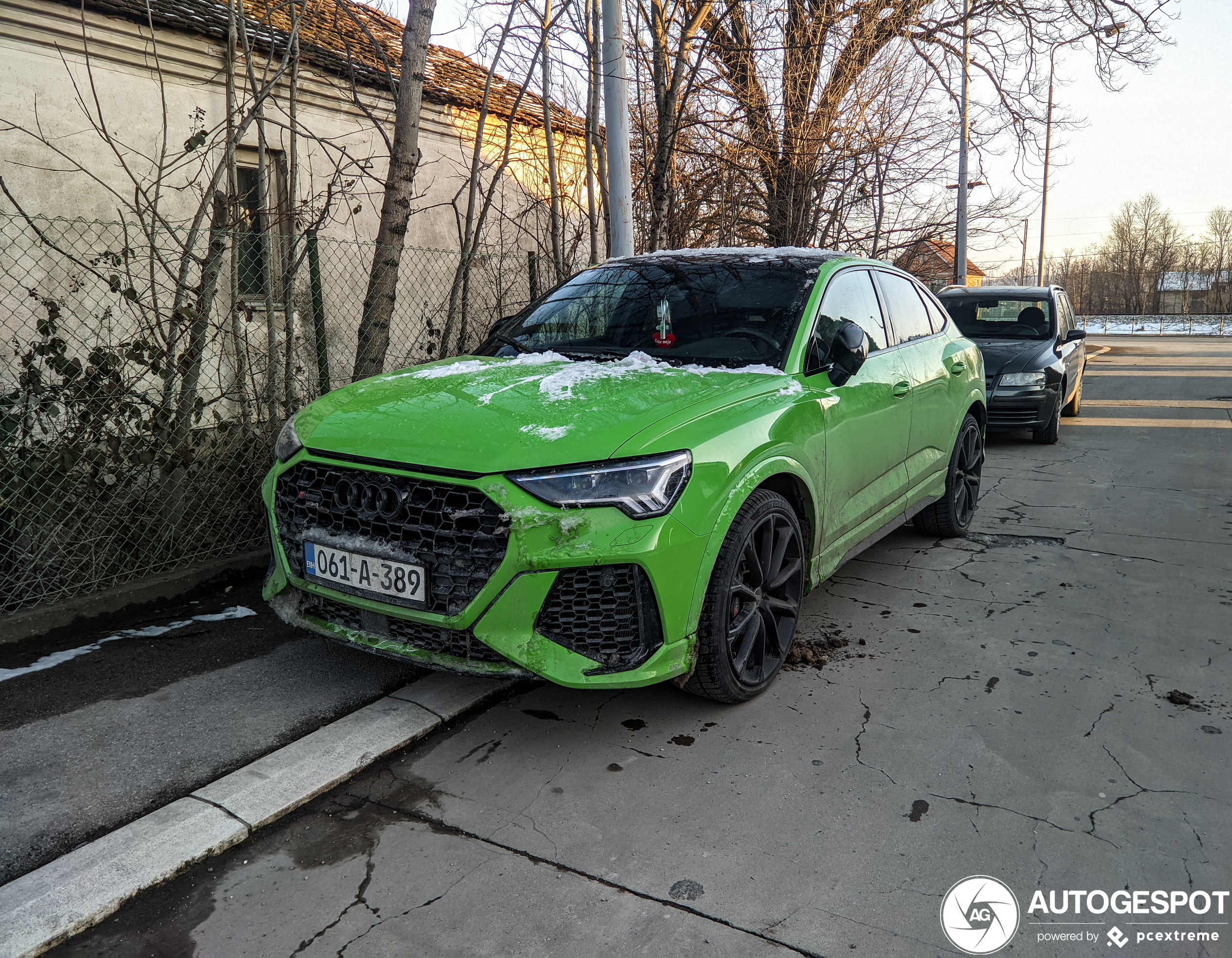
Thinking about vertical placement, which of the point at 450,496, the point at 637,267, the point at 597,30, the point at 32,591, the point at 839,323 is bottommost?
the point at 32,591

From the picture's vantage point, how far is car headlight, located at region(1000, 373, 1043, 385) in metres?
9.27

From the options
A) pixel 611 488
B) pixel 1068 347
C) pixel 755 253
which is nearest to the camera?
pixel 611 488

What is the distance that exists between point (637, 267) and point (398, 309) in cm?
585

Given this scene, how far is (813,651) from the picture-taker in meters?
3.91

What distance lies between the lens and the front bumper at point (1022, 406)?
9250 millimetres

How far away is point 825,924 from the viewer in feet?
7.14

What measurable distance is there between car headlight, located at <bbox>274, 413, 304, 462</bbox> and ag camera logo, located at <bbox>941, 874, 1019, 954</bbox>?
2544mm

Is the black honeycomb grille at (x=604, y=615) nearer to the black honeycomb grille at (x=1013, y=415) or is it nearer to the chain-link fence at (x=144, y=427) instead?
the chain-link fence at (x=144, y=427)

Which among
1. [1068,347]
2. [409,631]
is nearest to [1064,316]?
[1068,347]

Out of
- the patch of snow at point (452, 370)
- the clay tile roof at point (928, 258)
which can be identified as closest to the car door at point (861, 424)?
the patch of snow at point (452, 370)

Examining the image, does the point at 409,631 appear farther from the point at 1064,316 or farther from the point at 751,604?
the point at 1064,316

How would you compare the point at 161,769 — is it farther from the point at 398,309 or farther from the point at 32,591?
the point at 398,309

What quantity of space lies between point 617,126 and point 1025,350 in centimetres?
557

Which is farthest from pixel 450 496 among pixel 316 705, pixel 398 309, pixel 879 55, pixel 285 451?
pixel 879 55
